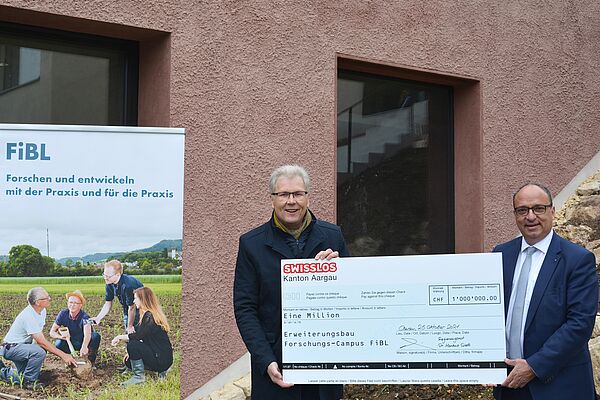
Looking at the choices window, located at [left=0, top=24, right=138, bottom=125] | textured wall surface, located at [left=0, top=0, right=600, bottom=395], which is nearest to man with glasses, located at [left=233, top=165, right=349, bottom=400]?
textured wall surface, located at [left=0, top=0, right=600, bottom=395]

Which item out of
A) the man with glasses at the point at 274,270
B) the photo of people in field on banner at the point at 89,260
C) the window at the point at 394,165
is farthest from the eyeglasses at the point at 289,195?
the window at the point at 394,165

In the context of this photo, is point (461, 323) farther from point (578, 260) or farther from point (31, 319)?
point (31, 319)

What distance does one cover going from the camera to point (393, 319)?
13.8 feet

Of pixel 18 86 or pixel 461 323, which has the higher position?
pixel 18 86

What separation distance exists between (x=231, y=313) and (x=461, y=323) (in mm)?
2894

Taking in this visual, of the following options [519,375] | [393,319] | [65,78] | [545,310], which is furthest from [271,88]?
[519,375]

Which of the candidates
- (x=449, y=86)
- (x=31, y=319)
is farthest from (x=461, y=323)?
(x=449, y=86)

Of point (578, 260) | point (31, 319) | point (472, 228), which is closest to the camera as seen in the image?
point (578, 260)

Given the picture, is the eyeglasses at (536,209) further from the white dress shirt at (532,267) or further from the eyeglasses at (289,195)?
the eyeglasses at (289,195)

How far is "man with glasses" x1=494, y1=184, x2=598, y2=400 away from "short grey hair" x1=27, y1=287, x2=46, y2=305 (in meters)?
2.53

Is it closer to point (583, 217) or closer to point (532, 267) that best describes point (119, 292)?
point (532, 267)

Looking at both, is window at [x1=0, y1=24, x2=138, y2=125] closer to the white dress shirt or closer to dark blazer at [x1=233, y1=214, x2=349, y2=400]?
dark blazer at [x1=233, y1=214, x2=349, y2=400]

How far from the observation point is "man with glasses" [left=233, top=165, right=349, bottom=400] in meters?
4.18

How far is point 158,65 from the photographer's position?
6.68m
